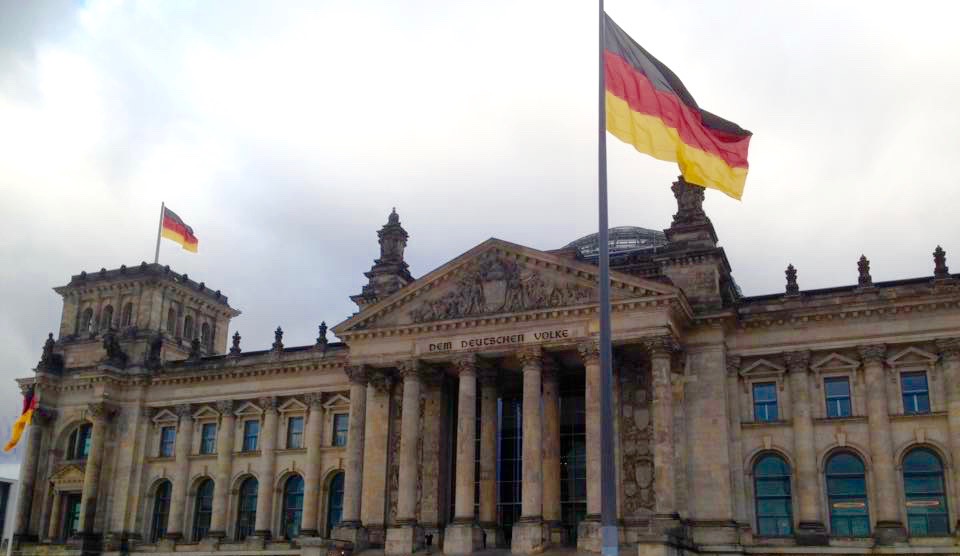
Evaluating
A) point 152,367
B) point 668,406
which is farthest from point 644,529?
point 152,367

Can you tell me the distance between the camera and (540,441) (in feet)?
144

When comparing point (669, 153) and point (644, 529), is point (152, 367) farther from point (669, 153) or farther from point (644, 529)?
point (669, 153)

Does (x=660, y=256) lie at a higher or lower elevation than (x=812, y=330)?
higher

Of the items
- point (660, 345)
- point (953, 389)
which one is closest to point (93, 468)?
point (660, 345)

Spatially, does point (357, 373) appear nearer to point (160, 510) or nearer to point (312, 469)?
point (312, 469)

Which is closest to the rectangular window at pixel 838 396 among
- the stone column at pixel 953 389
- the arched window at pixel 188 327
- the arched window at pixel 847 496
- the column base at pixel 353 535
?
the arched window at pixel 847 496

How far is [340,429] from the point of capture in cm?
5541

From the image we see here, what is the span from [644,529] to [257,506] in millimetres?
24589

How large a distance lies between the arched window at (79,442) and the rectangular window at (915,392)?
48.0 meters

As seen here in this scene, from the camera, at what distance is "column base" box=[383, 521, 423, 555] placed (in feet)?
147

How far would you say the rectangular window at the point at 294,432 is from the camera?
186 ft

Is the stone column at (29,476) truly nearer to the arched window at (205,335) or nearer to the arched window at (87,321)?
the arched window at (87,321)

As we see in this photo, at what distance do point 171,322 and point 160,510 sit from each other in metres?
12.7

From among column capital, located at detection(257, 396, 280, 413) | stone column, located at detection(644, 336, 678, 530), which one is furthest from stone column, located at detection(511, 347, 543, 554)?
column capital, located at detection(257, 396, 280, 413)
